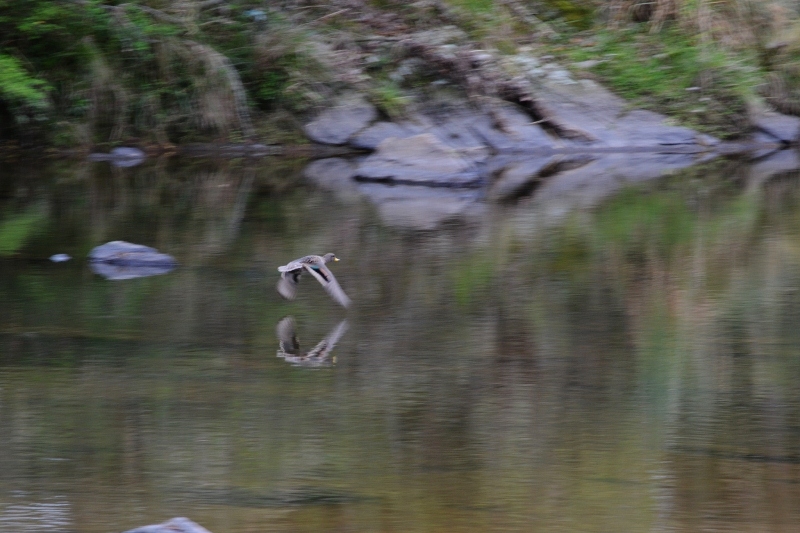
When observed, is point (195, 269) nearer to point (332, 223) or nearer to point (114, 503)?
point (332, 223)

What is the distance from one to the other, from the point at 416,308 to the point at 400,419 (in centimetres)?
196

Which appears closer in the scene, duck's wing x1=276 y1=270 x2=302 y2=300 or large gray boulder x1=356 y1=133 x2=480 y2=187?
duck's wing x1=276 y1=270 x2=302 y2=300

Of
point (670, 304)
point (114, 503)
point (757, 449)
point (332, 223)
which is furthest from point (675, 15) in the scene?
point (114, 503)

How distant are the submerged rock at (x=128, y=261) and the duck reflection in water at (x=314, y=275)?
140cm

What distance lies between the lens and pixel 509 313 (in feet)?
22.0

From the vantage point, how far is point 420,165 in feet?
41.7

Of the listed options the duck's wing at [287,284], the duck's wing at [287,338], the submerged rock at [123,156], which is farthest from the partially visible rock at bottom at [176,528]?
the submerged rock at [123,156]

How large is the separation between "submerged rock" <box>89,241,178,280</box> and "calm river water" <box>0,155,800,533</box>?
11 cm

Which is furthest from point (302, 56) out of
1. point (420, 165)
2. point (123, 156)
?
Result: point (420, 165)

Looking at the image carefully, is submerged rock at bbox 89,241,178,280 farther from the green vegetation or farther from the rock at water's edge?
the rock at water's edge

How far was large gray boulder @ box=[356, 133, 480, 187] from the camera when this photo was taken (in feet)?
40.8

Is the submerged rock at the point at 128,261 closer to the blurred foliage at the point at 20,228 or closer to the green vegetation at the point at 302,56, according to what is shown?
the blurred foliage at the point at 20,228

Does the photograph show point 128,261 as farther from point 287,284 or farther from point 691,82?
point 691,82

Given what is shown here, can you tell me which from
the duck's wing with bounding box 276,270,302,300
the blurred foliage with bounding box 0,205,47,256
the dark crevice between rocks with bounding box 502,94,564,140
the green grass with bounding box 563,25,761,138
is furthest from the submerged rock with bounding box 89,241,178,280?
Answer: the green grass with bounding box 563,25,761,138
